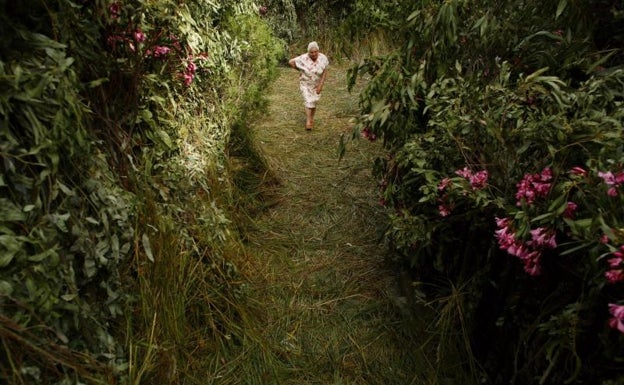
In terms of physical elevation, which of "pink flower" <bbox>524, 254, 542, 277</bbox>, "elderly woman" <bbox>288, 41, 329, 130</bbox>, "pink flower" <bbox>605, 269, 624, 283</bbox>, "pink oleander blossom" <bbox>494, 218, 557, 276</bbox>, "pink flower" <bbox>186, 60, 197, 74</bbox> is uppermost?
"pink flower" <bbox>186, 60, 197, 74</bbox>

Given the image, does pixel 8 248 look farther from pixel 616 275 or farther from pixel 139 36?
pixel 616 275

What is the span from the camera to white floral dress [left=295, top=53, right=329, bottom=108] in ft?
17.6

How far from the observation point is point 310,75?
5414 mm

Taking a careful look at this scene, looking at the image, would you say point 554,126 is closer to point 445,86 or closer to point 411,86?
point 445,86

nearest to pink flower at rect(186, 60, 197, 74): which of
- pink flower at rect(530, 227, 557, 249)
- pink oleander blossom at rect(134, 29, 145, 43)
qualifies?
pink oleander blossom at rect(134, 29, 145, 43)

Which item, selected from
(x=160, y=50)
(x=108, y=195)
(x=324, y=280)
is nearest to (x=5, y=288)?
(x=108, y=195)

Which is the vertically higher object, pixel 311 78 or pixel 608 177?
pixel 608 177

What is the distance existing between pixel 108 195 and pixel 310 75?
4.18 m

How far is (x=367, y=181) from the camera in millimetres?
4102

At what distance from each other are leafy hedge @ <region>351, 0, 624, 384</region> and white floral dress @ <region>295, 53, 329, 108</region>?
2.97m

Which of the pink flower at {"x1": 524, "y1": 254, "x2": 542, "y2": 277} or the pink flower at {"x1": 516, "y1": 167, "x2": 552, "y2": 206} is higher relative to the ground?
the pink flower at {"x1": 516, "y1": 167, "x2": 552, "y2": 206}

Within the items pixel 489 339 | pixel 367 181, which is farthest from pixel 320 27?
pixel 489 339

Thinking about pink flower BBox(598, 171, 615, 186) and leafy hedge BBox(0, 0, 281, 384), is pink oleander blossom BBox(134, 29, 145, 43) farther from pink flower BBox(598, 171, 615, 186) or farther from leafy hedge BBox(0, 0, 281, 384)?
pink flower BBox(598, 171, 615, 186)

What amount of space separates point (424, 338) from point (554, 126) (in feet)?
4.34
